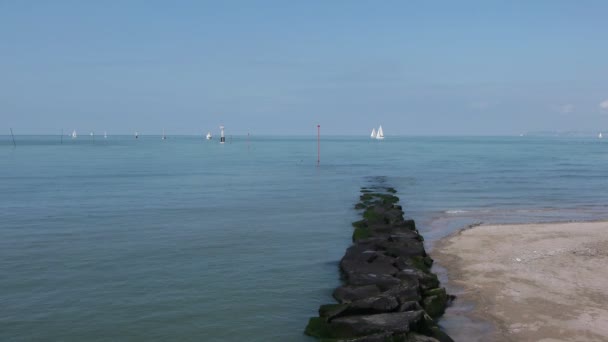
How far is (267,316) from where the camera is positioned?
15.2 meters

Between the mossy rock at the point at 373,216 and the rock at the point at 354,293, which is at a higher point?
the mossy rock at the point at 373,216

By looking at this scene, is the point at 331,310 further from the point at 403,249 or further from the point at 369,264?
the point at 403,249

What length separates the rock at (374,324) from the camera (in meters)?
12.4

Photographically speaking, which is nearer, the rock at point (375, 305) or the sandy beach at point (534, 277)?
the rock at point (375, 305)

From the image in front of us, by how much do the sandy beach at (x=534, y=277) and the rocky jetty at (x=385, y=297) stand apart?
1249 millimetres

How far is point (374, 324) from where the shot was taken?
41.5 feet

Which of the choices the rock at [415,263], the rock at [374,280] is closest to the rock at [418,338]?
the rock at [374,280]

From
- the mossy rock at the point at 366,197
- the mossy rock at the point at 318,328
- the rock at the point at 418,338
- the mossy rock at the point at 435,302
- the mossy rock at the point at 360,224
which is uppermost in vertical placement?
the mossy rock at the point at 366,197

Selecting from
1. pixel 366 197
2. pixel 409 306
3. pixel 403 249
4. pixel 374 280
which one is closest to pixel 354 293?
pixel 374 280

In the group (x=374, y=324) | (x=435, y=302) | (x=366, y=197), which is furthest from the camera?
(x=366, y=197)

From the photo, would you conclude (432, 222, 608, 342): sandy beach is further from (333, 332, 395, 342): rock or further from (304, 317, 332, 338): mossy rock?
(304, 317, 332, 338): mossy rock

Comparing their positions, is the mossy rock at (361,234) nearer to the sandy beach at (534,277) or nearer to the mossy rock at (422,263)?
the sandy beach at (534,277)

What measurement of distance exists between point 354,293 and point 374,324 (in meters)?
2.88

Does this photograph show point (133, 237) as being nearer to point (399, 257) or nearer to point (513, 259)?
point (399, 257)
